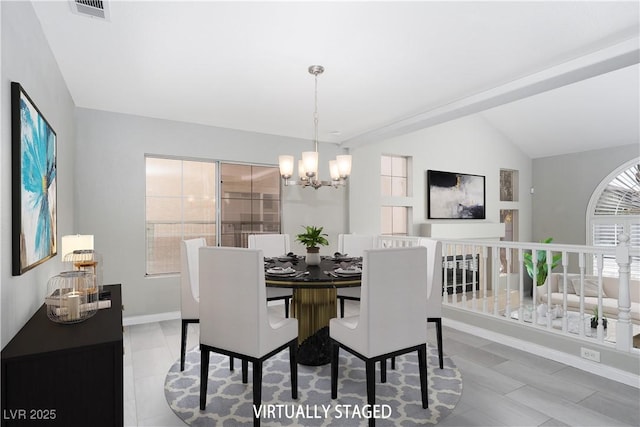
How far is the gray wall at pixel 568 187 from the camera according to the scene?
663 cm

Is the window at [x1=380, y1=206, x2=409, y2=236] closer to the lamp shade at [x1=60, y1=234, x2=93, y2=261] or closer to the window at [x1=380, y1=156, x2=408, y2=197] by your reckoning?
the window at [x1=380, y1=156, x2=408, y2=197]

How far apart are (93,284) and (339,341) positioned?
154 centimetres

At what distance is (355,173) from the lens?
557 centimetres

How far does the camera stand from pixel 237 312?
2135 mm

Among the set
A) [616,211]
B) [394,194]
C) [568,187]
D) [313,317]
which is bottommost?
[313,317]

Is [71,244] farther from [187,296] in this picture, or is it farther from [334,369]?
[334,369]

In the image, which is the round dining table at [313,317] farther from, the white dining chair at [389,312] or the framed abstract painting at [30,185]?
the framed abstract painting at [30,185]

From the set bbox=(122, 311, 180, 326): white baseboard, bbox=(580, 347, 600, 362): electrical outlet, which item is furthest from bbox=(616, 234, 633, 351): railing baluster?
bbox=(122, 311, 180, 326): white baseboard

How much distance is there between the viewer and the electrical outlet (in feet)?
9.02

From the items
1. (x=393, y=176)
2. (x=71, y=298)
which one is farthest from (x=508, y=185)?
(x=71, y=298)

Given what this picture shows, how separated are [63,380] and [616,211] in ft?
26.7

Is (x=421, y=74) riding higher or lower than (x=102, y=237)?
higher

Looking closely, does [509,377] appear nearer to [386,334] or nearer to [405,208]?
[386,334]

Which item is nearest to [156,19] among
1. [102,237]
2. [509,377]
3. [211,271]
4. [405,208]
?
[211,271]
